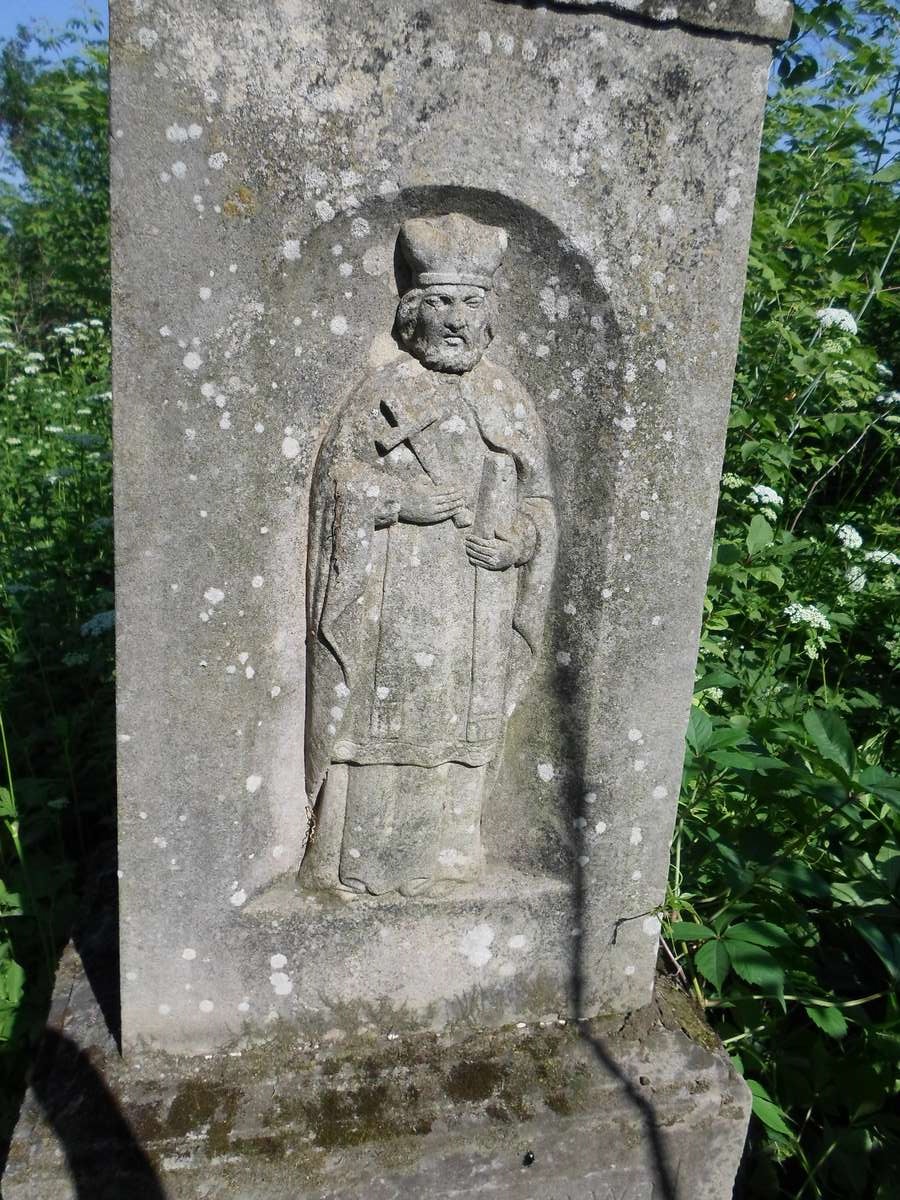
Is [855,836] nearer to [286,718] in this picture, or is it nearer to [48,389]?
[286,718]

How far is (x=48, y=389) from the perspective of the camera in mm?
6254

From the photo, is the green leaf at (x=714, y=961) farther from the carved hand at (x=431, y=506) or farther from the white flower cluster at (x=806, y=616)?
the white flower cluster at (x=806, y=616)

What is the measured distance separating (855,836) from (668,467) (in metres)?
1.66

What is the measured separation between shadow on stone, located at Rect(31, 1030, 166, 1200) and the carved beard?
5.91 feet

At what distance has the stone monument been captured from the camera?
1573 mm

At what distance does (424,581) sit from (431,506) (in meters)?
0.17

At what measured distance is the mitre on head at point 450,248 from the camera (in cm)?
166

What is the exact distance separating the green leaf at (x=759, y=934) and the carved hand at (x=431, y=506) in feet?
4.52

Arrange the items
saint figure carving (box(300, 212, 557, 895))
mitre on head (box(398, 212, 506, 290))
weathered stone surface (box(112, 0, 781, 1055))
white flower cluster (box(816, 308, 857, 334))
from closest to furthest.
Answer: weathered stone surface (box(112, 0, 781, 1055))
mitre on head (box(398, 212, 506, 290))
saint figure carving (box(300, 212, 557, 895))
white flower cluster (box(816, 308, 857, 334))

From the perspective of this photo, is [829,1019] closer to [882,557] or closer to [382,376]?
[382,376]

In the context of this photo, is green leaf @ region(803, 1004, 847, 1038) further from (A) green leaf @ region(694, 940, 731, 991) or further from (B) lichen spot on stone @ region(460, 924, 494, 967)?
(B) lichen spot on stone @ region(460, 924, 494, 967)

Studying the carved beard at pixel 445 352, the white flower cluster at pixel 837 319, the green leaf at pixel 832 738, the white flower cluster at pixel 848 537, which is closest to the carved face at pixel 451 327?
the carved beard at pixel 445 352

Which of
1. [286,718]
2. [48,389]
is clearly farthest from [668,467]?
[48,389]

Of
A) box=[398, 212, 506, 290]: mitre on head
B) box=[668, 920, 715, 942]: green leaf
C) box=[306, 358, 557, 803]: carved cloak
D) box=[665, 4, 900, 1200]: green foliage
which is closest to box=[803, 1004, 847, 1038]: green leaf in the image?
box=[665, 4, 900, 1200]: green foliage
